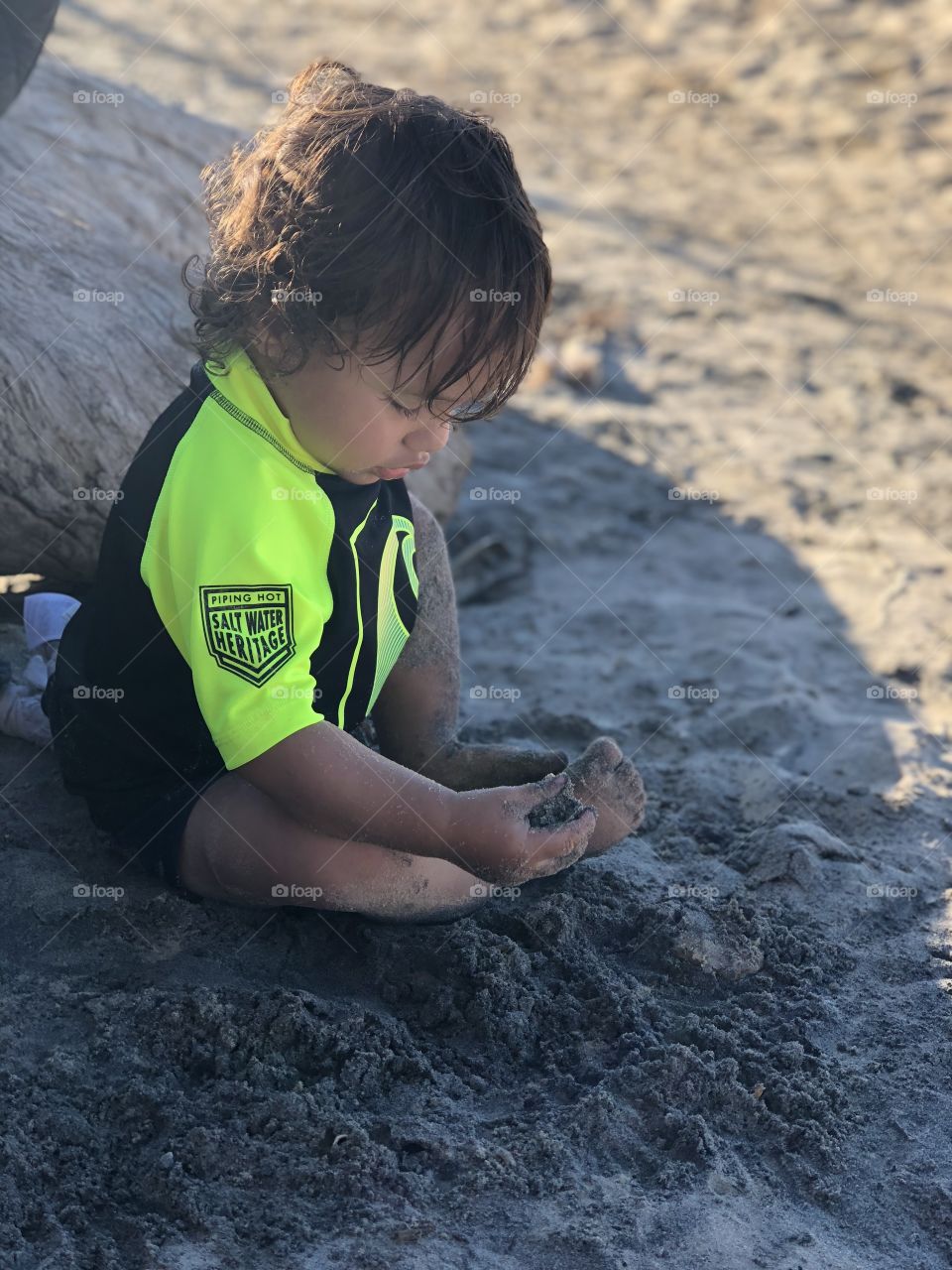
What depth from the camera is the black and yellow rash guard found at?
75.3 inches

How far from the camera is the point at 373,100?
196cm

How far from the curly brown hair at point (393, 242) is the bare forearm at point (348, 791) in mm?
496

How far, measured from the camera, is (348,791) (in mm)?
1931

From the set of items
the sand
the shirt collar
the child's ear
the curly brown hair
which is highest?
the curly brown hair

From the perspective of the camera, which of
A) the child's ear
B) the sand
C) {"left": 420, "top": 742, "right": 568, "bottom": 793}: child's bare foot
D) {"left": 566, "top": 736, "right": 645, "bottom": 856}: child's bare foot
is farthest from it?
{"left": 420, "top": 742, "right": 568, "bottom": 793}: child's bare foot

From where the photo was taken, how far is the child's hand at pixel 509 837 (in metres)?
2.00

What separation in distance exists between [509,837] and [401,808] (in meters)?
0.17

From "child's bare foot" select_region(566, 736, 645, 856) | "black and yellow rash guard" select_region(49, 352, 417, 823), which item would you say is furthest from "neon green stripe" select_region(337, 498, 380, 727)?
"child's bare foot" select_region(566, 736, 645, 856)

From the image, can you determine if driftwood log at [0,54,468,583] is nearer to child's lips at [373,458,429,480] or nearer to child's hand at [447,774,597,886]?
child's lips at [373,458,429,480]

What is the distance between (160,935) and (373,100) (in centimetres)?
127

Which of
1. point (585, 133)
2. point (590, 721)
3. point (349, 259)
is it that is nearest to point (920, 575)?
point (590, 721)

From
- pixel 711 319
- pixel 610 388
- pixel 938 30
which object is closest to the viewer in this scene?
pixel 610 388

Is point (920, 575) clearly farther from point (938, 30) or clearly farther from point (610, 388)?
point (938, 30)

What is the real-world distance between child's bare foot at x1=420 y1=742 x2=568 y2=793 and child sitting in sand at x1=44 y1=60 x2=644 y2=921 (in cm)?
28
